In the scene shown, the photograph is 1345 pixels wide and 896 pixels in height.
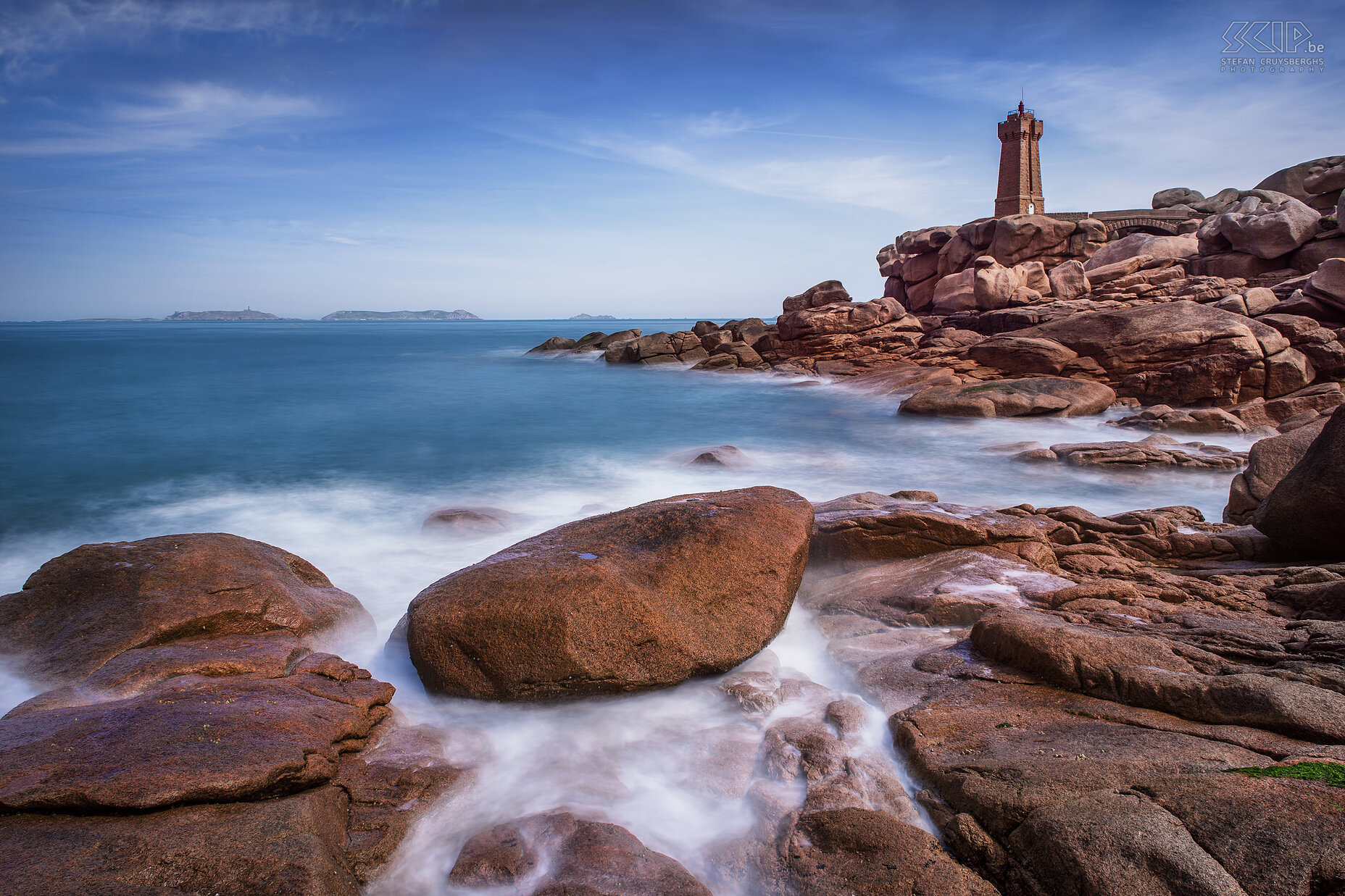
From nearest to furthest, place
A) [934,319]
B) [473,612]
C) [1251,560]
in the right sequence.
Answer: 1. [473,612]
2. [1251,560]
3. [934,319]

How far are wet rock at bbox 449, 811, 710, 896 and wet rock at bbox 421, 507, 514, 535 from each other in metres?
5.73

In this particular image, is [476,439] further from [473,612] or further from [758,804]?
[758,804]

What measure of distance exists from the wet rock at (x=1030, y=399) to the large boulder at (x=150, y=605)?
46.6 ft

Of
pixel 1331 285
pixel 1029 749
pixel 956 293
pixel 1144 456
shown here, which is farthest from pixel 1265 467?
pixel 956 293

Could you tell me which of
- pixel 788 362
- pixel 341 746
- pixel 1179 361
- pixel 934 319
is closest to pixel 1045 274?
pixel 934 319

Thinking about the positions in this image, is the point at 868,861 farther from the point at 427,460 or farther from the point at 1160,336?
the point at 1160,336

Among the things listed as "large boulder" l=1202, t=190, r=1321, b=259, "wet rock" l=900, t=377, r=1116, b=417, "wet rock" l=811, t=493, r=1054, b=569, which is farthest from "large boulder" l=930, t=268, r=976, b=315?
"wet rock" l=811, t=493, r=1054, b=569

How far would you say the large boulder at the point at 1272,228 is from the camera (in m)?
21.5

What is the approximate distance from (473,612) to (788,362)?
80.9 ft

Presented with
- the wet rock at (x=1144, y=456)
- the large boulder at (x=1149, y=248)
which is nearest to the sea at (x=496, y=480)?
the wet rock at (x=1144, y=456)

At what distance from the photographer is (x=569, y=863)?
9.55 feet

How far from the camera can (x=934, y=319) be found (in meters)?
26.1

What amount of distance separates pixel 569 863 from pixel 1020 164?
50.0 meters

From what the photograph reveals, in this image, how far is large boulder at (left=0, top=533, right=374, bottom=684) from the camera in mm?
4340
